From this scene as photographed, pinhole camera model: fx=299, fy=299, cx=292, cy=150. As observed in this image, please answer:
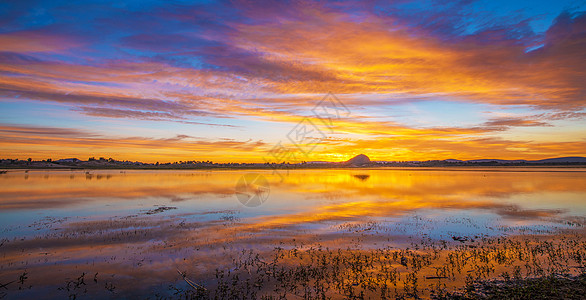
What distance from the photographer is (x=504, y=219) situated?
72.3 feet

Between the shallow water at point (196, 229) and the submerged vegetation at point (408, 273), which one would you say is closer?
the submerged vegetation at point (408, 273)

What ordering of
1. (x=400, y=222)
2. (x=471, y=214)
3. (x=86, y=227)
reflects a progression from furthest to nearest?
1. (x=471, y=214)
2. (x=400, y=222)
3. (x=86, y=227)

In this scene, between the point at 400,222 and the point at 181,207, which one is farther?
the point at 181,207

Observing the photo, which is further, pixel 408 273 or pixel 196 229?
pixel 196 229

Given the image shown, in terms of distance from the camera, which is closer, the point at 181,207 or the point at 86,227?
the point at 86,227

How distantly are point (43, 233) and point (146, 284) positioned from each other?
1180cm

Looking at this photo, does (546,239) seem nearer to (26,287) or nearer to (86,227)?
(26,287)

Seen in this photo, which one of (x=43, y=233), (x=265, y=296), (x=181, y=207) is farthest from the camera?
(x=181, y=207)

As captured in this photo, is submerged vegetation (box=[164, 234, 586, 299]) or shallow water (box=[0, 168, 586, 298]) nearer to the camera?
submerged vegetation (box=[164, 234, 586, 299])

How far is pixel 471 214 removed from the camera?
24.1 metres

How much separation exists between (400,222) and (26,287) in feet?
65.7

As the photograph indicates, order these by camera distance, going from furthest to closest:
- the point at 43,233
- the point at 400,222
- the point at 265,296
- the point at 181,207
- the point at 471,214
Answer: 1. the point at 181,207
2. the point at 471,214
3. the point at 400,222
4. the point at 43,233
5. the point at 265,296

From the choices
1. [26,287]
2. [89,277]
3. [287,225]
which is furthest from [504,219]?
[26,287]

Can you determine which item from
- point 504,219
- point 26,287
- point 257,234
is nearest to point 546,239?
point 504,219
